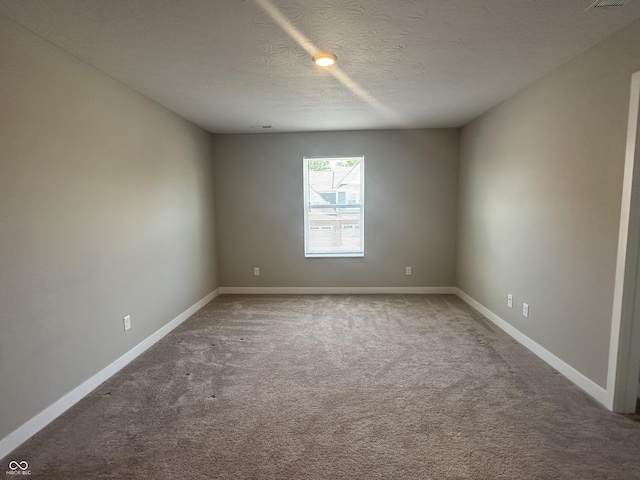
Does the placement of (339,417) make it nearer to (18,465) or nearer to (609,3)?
(18,465)

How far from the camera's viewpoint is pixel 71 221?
88.0 inches

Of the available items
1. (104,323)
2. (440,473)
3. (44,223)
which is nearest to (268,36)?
(44,223)

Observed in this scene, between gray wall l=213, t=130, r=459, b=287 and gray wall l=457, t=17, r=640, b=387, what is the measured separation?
0.97m

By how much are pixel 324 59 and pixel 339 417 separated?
2451 millimetres

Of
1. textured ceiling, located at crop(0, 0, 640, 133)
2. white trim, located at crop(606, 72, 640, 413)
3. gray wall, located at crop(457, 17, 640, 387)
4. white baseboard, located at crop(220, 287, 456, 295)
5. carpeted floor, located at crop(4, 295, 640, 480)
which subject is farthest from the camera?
white baseboard, located at crop(220, 287, 456, 295)

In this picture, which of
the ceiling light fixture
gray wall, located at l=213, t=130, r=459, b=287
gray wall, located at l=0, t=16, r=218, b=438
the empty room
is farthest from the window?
the ceiling light fixture

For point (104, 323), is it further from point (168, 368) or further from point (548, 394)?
point (548, 394)

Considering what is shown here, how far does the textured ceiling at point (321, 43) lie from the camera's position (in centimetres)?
175

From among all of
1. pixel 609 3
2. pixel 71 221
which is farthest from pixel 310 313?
pixel 609 3

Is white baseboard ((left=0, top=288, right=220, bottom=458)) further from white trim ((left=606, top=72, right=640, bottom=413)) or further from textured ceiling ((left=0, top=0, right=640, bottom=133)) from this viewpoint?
white trim ((left=606, top=72, right=640, bottom=413))

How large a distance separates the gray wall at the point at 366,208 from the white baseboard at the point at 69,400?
73.0 inches

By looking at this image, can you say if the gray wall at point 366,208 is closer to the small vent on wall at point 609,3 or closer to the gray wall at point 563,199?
the gray wall at point 563,199

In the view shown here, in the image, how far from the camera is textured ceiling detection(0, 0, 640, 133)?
1.75 m

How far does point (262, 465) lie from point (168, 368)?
1456 millimetres
